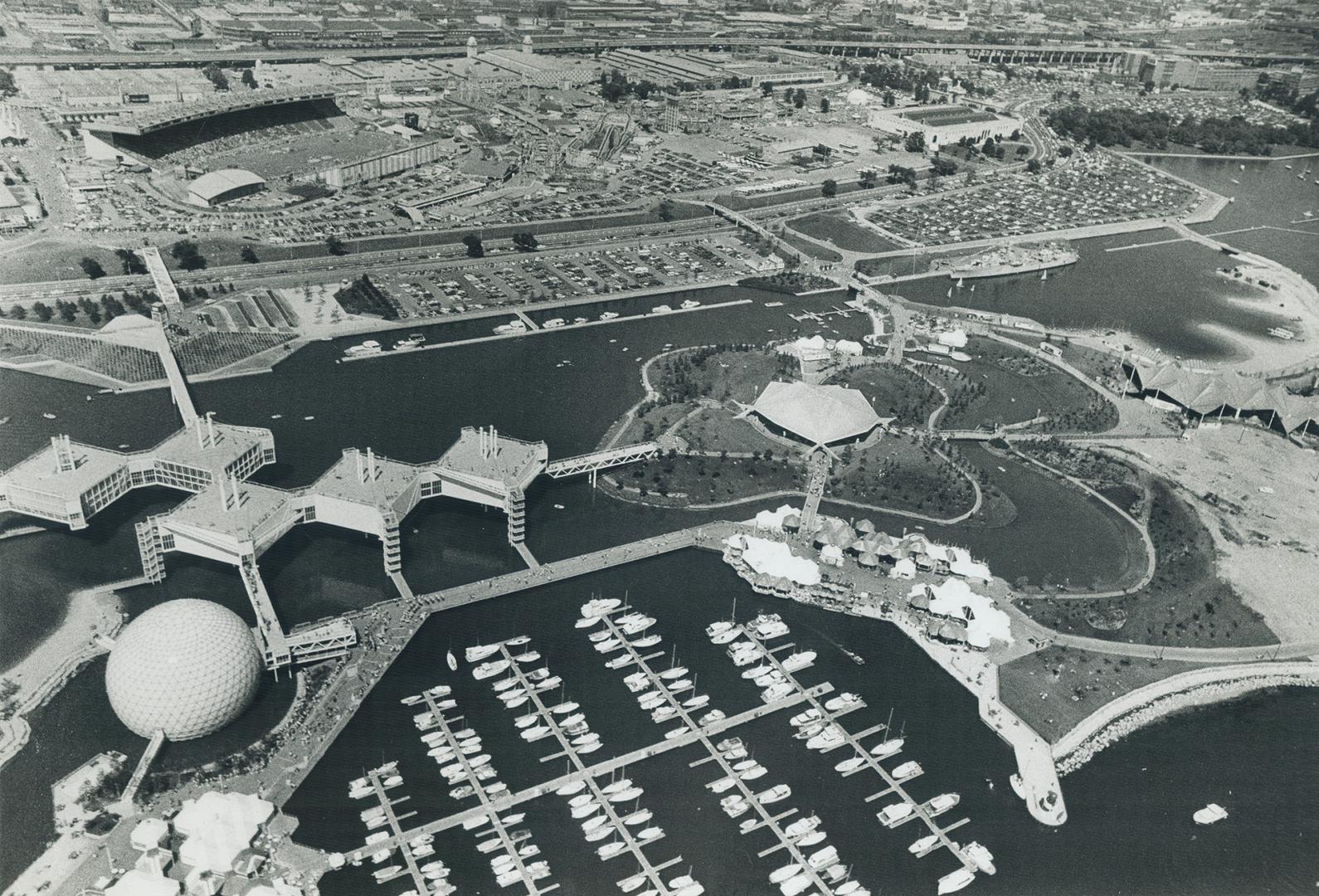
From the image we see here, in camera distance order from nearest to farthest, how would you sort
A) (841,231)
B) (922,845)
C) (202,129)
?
(922,845) → (841,231) → (202,129)

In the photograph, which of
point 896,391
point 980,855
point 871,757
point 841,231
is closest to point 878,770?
point 871,757

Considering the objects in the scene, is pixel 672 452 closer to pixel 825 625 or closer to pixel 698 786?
pixel 825 625

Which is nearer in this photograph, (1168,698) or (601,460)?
(1168,698)

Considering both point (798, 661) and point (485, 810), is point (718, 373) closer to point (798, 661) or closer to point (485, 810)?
point (798, 661)

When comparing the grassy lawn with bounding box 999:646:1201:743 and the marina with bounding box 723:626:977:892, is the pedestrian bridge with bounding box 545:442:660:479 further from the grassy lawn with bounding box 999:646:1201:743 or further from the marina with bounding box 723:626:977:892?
the grassy lawn with bounding box 999:646:1201:743

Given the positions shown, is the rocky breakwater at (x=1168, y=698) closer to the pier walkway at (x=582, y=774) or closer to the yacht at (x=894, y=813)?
the yacht at (x=894, y=813)

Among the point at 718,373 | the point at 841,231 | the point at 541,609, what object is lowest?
the point at 541,609
